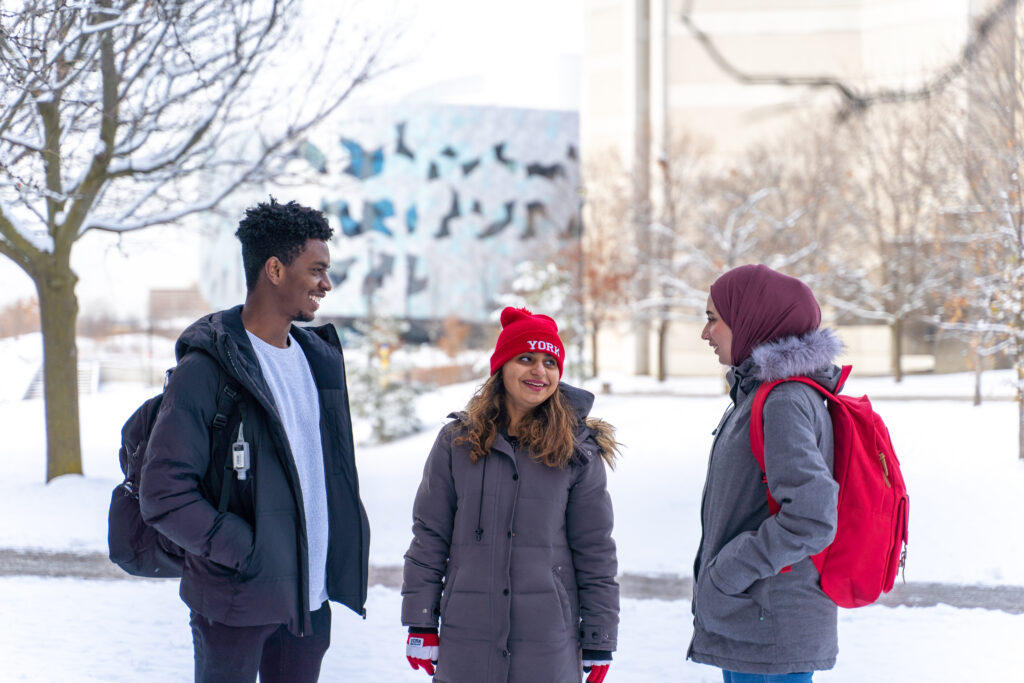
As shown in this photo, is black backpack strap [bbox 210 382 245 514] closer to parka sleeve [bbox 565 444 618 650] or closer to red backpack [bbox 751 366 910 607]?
parka sleeve [bbox 565 444 618 650]

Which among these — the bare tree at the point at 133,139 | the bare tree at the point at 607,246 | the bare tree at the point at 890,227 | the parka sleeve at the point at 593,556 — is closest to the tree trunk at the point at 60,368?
the bare tree at the point at 133,139

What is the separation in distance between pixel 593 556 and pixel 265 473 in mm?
982

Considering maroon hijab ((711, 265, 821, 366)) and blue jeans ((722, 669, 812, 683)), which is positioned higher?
maroon hijab ((711, 265, 821, 366))

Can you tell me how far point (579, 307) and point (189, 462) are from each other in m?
26.5

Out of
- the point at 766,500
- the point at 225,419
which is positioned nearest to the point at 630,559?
the point at 766,500

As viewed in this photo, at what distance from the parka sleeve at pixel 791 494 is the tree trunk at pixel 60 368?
9.17 meters

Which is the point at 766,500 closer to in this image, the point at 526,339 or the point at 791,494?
the point at 791,494

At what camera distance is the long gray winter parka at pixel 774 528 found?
94.8 inches

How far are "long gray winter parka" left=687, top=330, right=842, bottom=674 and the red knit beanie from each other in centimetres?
56

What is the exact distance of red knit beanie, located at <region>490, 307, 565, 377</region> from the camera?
2766mm

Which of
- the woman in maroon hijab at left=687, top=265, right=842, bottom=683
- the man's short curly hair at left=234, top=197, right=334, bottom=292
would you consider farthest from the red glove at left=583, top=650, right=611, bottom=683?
the man's short curly hair at left=234, top=197, right=334, bottom=292

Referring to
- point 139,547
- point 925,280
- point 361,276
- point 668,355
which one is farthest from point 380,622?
point 361,276

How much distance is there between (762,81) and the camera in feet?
106

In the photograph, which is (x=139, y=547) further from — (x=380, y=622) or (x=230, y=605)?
(x=380, y=622)
